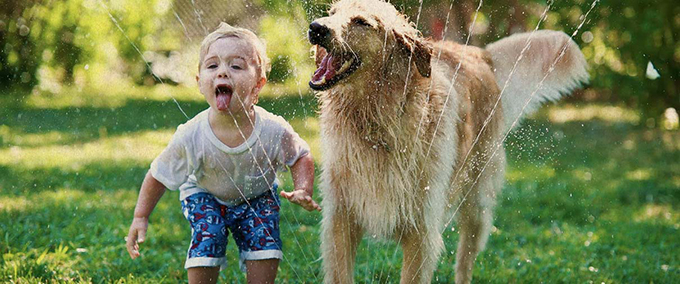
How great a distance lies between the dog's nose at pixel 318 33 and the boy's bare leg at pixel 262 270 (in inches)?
38.3

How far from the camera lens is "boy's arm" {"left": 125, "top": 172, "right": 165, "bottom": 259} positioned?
3213 mm

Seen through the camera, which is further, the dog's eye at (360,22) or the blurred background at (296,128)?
the blurred background at (296,128)

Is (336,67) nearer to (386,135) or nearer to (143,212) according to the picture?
(386,135)

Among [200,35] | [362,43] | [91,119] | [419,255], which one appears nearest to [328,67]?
[362,43]

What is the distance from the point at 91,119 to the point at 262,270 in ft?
22.3

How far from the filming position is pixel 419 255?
3.52 m

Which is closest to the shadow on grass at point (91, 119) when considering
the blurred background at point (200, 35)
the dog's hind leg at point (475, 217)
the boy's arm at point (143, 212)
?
the blurred background at point (200, 35)

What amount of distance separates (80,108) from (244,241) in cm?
737

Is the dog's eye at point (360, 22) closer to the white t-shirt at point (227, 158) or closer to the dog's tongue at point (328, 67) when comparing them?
the dog's tongue at point (328, 67)

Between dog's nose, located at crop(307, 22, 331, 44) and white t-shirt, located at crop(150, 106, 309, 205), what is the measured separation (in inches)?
20.1

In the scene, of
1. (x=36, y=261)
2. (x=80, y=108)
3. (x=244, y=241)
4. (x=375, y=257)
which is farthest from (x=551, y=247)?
(x=80, y=108)

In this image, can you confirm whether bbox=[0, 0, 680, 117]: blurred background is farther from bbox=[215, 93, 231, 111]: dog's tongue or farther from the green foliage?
bbox=[215, 93, 231, 111]: dog's tongue

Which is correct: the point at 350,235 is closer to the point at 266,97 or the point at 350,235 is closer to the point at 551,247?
the point at 266,97

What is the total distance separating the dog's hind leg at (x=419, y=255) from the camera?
3510 mm
